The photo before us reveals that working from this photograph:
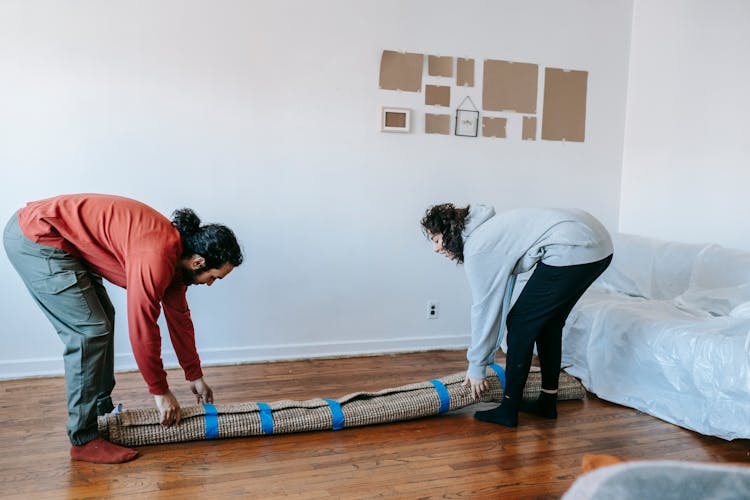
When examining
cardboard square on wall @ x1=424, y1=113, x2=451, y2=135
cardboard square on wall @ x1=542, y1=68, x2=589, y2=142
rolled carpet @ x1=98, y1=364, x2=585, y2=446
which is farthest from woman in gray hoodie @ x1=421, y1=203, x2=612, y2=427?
cardboard square on wall @ x1=542, y1=68, x2=589, y2=142

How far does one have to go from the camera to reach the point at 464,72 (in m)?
3.43

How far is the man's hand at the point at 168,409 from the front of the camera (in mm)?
1916

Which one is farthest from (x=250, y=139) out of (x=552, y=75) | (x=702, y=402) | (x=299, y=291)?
(x=702, y=402)

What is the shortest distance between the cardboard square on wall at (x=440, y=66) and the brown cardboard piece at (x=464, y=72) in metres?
0.05

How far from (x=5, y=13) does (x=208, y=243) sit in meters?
1.72

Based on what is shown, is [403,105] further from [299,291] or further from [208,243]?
[208,243]

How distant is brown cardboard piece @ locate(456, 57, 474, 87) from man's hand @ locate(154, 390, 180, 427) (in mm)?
2339

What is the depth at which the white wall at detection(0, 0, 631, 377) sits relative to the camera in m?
2.82

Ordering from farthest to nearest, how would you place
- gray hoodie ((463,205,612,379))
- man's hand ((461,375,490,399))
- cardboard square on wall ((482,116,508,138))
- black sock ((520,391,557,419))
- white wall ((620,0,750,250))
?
1. cardboard square on wall ((482,116,508,138))
2. white wall ((620,0,750,250))
3. black sock ((520,391,557,419))
4. man's hand ((461,375,490,399))
5. gray hoodie ((463,205,612,379))

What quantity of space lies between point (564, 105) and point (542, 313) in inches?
74.3

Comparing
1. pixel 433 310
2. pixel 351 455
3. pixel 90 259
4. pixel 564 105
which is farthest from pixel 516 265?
pixel 564 105

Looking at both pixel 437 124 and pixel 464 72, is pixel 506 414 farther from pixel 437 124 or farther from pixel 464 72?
pixel 464 72

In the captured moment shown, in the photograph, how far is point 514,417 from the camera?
2324 millimetres

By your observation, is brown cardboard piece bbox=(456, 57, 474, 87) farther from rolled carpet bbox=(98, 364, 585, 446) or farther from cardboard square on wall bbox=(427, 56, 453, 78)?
rolled carpet bbox=(98, 364, 585, 446)
